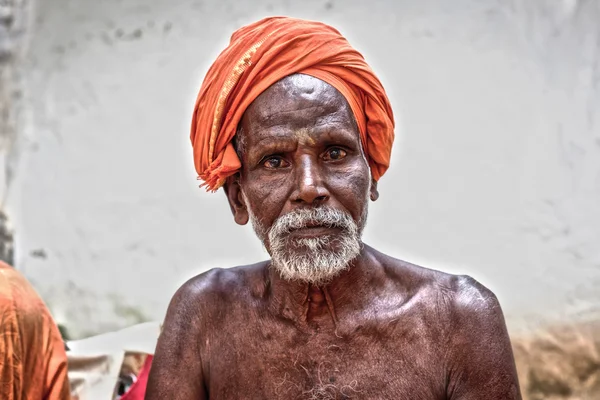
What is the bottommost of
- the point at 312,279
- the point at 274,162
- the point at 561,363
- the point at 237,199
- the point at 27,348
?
the point at 561,363

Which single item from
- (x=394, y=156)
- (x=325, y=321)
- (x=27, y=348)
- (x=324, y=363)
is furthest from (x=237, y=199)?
(x=394, y=156)

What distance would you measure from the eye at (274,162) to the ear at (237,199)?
0.19 meters

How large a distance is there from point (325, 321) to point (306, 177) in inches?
19.4

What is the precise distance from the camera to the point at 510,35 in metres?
3.88

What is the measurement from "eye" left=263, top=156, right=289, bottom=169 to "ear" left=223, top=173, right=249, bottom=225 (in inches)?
7.7

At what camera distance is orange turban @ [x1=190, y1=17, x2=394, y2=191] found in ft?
8.98

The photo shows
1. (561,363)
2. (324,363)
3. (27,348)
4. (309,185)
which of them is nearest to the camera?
(309,185)

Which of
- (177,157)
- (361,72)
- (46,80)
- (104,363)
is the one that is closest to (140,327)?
(104,363)

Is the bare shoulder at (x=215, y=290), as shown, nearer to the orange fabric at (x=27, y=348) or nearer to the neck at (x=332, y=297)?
the neck at (x=332, y=297)

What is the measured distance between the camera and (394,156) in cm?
404

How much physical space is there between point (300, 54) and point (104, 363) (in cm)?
178

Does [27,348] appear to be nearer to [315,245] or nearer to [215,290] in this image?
[215,290]

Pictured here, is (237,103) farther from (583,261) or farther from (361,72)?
(583,261)

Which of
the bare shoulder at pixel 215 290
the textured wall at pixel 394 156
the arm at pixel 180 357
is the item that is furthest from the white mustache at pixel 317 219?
the textured wall at pixel 394 156
